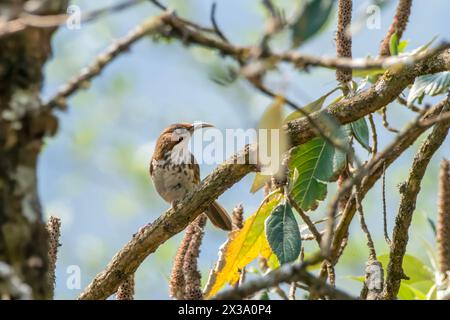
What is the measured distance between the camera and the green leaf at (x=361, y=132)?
11.4ft

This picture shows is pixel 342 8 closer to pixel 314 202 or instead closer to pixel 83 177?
pixel 314 202

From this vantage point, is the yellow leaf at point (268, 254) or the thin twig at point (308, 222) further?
the yellow leaf at point (268, 254)

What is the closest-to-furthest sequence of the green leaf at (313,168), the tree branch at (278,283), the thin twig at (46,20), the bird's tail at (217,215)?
1. the thin twig at (46,20)
2. the tree branch at (278,283)
3. the green leaf at (313,168)
4. the bird's tail at (217,215)

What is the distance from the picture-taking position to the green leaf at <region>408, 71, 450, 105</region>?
3158mm

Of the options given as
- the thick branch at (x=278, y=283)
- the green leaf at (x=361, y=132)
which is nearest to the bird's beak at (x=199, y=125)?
the green leaf at (x=361, y=132)

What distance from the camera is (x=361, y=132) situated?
3.52m

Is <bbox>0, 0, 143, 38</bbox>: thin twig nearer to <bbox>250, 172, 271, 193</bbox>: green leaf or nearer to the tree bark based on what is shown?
the tree bark

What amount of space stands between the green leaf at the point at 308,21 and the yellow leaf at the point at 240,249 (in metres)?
1.91

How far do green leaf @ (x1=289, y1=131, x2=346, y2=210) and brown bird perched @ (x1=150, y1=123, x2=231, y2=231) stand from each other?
127 centimetres

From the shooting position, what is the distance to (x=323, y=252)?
1629 mm

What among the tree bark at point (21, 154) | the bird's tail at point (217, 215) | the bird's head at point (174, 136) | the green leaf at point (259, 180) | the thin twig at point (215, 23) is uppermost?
the bird's head at point (174, 136)

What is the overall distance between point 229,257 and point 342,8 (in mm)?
1232

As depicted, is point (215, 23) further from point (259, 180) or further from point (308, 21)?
point (259, 180)

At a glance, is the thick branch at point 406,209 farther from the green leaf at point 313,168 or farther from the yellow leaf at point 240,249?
the yellow leaf at point 240,249
